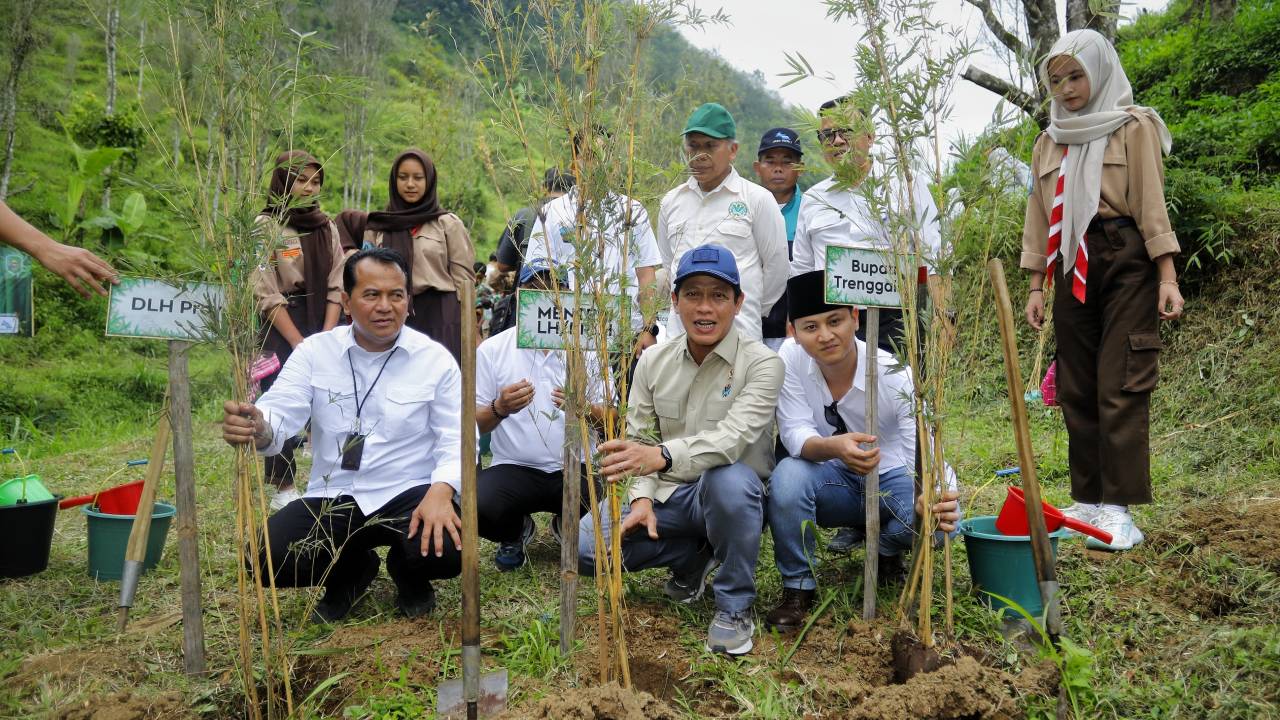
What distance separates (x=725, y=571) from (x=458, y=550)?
901mm

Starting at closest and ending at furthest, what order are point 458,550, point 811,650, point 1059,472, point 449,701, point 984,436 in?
point 449,701 < point 811,650 < point 458,550 < point 1059,472 < point 984,436

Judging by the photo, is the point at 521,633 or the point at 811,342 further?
the point at 811,342

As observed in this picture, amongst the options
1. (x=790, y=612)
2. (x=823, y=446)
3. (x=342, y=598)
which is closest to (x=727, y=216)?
(x=823, y=446)

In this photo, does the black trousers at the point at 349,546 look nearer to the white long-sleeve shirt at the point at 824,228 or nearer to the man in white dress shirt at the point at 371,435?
the man in white dress shirt at the point at 371,435

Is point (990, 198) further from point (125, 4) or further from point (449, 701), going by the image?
point (125, 4)

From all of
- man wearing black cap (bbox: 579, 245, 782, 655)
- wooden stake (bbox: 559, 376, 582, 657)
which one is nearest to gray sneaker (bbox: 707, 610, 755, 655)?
man wearing black cap (bbox: 579, 245, 782, 655)

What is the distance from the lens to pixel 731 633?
2678 mm

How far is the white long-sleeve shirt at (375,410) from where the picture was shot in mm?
3051

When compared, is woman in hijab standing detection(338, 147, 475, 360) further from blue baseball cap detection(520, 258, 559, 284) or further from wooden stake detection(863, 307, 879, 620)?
wooden stake detection(863, 307, 879, 620)

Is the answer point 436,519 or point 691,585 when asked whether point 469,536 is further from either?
point 691,585

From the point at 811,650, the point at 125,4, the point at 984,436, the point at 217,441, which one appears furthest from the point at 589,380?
the point at 217,441

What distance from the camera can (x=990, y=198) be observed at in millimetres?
2463

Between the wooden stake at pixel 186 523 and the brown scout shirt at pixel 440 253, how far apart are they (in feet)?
6.51

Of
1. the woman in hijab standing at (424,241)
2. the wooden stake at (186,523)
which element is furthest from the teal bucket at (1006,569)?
the woman in hijab standing at (424,241)
